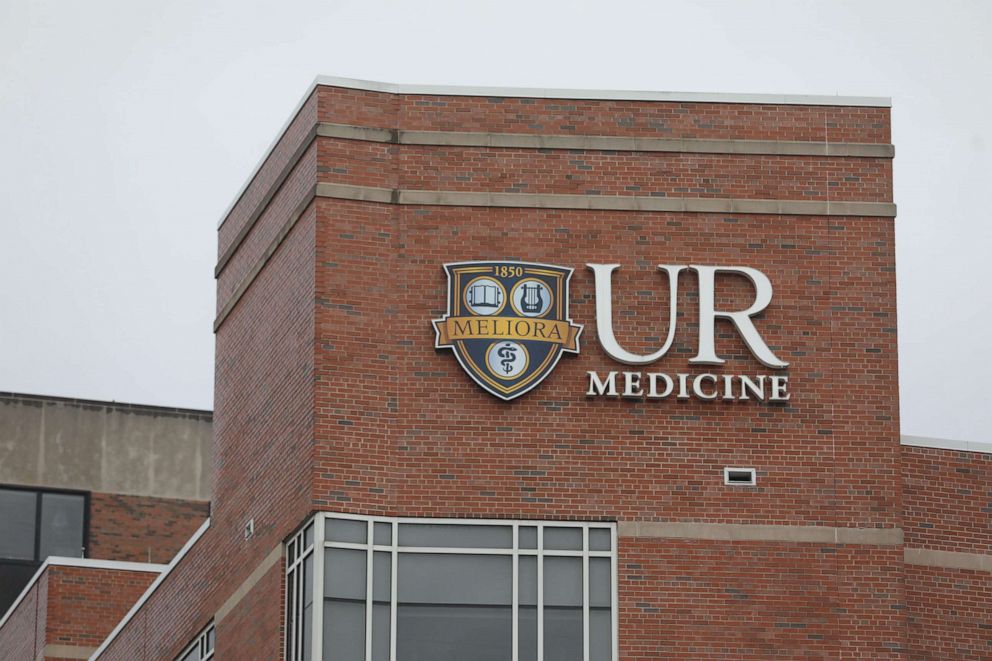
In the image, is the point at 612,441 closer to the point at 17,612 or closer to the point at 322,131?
the point at 322,131

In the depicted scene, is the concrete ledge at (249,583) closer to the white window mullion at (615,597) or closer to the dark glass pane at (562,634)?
the dark glass pane at (562,634)

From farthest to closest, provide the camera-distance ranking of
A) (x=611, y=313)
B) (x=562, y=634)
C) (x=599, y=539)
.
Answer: (x=611, y=313) → (x=599, y=539) → (x=562, y=634)

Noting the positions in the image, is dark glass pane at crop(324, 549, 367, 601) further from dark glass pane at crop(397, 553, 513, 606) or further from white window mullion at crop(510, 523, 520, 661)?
white window mullion at crop(510, 523, 520, 661)

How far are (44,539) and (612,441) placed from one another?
1196 inches

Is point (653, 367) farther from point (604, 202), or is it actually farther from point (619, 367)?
point (604, 202)

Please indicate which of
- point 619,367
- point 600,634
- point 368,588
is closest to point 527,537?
point 600,634

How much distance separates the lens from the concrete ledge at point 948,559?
3878 cm

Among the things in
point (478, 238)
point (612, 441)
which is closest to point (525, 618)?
point (612, 441)

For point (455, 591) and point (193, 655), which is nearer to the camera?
point (455, 591)

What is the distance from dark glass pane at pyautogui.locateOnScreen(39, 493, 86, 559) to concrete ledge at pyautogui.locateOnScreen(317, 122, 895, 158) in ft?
93.2

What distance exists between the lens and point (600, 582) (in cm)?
3656

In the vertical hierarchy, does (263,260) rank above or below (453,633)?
above

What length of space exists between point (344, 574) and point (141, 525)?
29430mm

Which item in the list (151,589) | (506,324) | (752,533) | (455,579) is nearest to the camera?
(455,579)
